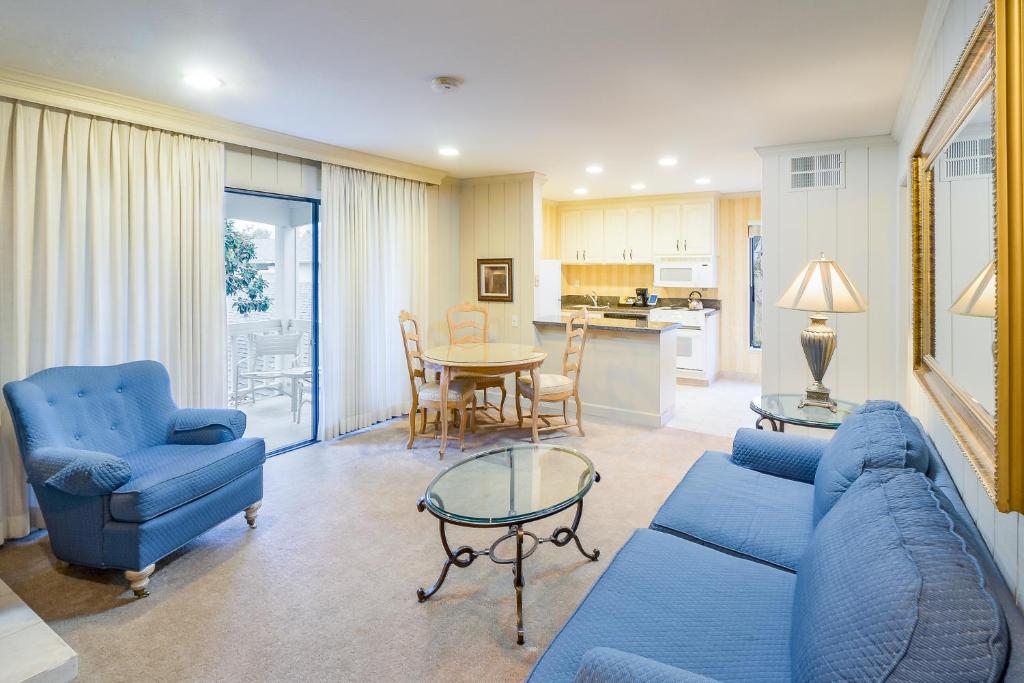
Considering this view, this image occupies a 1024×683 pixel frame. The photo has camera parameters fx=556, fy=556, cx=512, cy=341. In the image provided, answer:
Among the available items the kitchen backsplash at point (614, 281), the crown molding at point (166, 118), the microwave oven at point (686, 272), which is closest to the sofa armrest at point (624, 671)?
the crown molding at point (166, 118)

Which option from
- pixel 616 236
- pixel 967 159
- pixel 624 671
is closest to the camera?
pixel 624 671

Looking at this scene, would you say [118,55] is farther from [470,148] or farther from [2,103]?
[470,148]

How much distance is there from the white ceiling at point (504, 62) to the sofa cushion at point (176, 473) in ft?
6.52

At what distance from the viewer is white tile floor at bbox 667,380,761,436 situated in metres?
5.33

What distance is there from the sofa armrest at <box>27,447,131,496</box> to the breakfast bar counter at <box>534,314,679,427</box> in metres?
4.07

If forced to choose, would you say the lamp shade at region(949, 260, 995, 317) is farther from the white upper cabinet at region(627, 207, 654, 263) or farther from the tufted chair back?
the white upper cabinet at region(627, 207, 654, 263)

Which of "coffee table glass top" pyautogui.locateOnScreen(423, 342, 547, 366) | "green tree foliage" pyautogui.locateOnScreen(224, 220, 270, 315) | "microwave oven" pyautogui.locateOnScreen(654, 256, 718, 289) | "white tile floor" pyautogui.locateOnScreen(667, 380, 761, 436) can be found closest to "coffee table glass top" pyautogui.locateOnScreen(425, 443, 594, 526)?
"coffee table glass top" pyautogui.locateOnScreen(423, 342, 547, 366)

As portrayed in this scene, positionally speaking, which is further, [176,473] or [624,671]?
[176,473]

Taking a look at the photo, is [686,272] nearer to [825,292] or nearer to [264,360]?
[825,292]

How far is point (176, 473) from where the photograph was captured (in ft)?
8.66

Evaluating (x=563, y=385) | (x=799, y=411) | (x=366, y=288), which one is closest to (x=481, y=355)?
(x=563, y=385)

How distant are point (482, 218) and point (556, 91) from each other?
2902 mm

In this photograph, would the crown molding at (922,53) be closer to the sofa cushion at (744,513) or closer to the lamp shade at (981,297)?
the lamp shade at (981,297)

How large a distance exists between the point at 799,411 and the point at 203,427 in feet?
11.1
